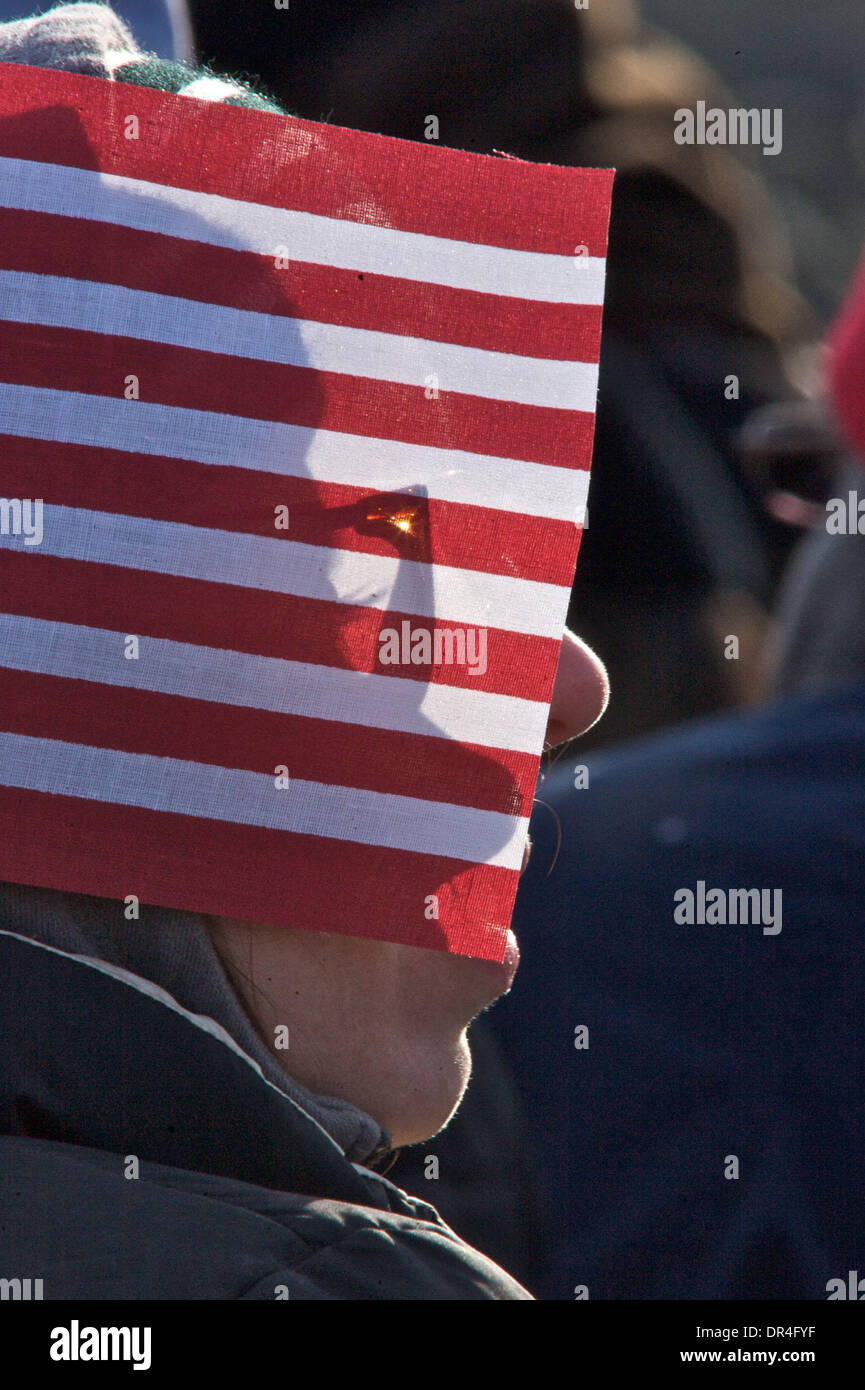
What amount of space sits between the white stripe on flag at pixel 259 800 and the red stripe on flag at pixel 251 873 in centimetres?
1

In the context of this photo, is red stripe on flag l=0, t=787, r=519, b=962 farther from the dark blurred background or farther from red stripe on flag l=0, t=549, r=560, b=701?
the dark blurred background

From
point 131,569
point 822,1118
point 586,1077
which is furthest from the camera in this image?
point 586,1077

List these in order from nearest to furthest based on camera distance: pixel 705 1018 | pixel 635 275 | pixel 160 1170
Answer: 1. pixel 160 1170
2. pixel 705 1018
3. pixel 635 275

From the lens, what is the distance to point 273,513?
1.67m

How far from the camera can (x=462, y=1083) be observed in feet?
5.76

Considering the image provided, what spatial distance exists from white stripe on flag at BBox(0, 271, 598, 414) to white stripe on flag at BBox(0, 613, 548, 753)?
347 mm

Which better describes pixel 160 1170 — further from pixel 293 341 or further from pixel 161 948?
pixel 293 341

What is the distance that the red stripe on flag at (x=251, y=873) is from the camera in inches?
61.1

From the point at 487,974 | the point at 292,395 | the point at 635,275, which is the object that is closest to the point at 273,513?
the point at 292,395

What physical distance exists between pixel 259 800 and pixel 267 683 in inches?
5.2

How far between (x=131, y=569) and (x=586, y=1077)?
1.64m
